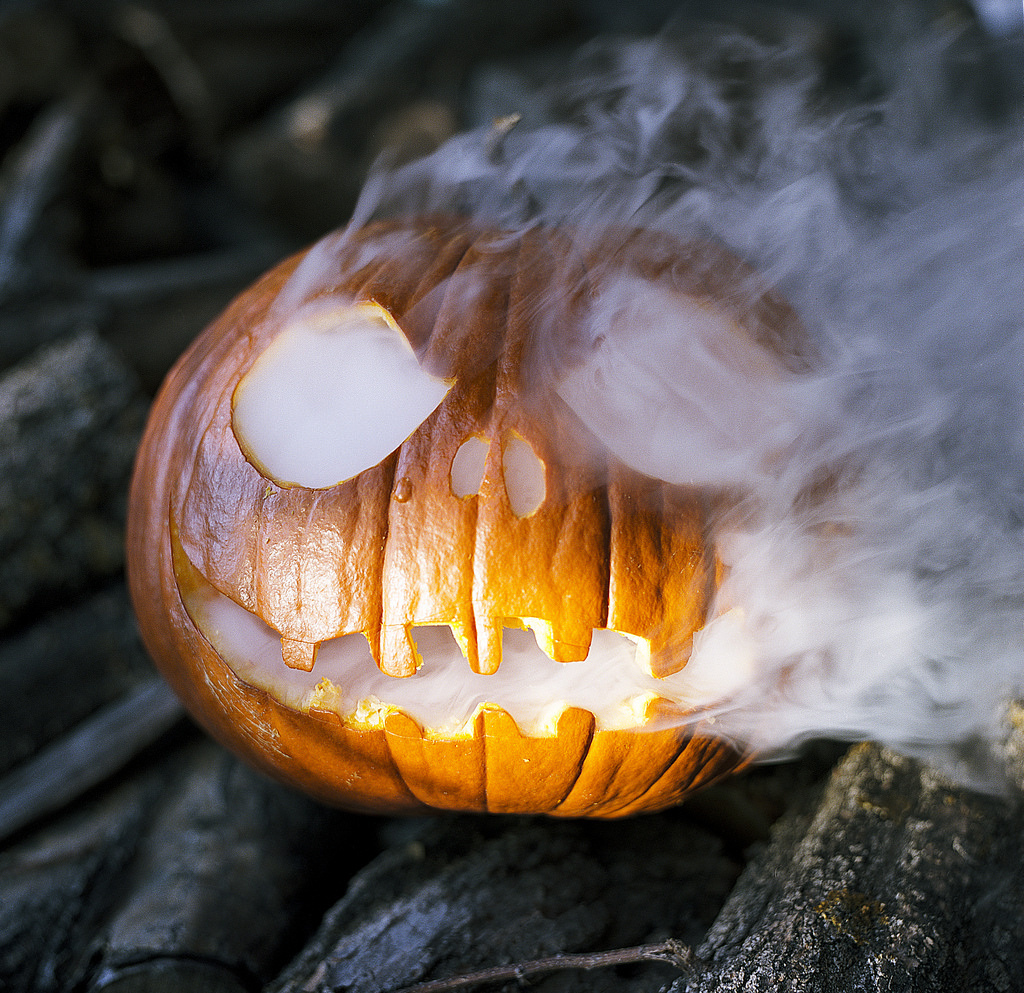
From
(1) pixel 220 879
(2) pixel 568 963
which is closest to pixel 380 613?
(2) pixel 568 963

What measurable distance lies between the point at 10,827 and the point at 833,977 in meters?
1.17

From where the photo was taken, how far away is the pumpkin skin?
832 millimetres

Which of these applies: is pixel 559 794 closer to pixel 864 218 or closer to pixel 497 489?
pixel 497 489

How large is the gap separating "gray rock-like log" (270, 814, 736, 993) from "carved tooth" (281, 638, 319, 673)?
1.19 ft

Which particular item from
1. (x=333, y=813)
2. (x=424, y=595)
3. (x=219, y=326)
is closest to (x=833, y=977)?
(x=424, y=595)

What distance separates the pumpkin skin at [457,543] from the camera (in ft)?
2.73

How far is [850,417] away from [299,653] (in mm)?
728

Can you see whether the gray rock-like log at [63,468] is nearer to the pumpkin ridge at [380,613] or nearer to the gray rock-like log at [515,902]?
the gray rock-like log at [515,902]

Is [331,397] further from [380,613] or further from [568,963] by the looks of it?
[568,963]

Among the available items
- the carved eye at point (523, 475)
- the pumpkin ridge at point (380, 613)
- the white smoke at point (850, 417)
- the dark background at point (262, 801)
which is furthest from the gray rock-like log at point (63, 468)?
the carved eye at point (523, 475)

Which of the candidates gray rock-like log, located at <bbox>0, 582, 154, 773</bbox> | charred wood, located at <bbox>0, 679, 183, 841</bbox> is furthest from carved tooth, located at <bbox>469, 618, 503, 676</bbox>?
gray rock-like log, located at <bbox>0, 582, 154, 773</bbox>

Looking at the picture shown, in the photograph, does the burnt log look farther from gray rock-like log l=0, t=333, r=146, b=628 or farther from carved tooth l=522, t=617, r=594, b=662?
carved tooth l=522, t=617, r=594, b=662

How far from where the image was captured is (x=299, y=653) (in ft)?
2.81

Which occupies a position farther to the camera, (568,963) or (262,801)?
(262,801)
